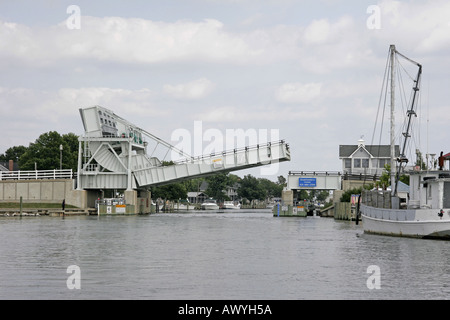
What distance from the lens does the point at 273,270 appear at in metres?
23.2

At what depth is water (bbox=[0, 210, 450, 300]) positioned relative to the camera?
1853 centimetres

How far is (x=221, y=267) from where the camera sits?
23.8 meters

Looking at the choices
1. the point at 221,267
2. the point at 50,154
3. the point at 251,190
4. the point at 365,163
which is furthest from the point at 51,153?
the point at 251,190

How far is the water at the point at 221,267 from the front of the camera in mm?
18531

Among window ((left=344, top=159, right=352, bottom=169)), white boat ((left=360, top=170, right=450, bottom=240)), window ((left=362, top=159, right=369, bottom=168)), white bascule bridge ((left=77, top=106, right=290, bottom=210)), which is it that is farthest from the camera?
window ((left=344, top=159, right=352, bottom=169))

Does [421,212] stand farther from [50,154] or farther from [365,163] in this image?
[50,154]

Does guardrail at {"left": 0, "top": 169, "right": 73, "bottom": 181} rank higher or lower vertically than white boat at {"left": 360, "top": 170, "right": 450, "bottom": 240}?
higher

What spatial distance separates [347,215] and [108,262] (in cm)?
4914

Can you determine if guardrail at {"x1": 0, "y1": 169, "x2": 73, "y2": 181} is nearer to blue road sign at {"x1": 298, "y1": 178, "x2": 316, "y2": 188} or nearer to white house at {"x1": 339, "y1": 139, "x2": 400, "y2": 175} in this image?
blue road sign at {"x1": 298, "y1": 178, "x2": 316, "y2": 188}

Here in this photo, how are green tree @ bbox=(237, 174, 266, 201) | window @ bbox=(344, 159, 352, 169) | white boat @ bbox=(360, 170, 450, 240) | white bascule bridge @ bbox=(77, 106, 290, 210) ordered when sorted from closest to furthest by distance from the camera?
white boat @ bbox=(360, 170, 450, 240), white bascule bridge @ bbox=(77, 106, 290, 210), window @ bbox=(344, 159, 352, 169), green tree @ bbox=(237, 174, 266, 201)

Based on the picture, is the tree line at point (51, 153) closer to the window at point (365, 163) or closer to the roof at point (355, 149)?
the roof at point (355, 149)

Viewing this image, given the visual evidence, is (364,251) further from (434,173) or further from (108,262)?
(108,262)

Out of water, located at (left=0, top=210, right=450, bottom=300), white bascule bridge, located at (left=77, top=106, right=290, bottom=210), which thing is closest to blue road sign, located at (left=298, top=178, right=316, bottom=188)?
white bascule bridge, located at (left=77, top=106, right=290, bottom=210)
